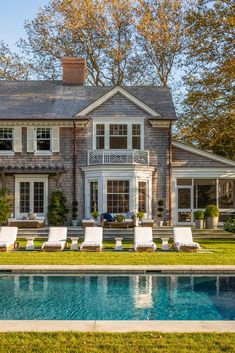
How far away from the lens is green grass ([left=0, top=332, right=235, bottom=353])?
8.30 m

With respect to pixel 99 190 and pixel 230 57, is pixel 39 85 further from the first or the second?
pixel 230 57

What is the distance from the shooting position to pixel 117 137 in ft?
100

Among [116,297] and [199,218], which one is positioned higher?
[199,218]

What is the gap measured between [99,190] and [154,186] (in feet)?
10.5

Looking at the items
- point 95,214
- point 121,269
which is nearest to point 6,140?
point 95,214

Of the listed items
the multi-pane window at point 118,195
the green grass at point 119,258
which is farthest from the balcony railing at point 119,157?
the green grass at point 119,258

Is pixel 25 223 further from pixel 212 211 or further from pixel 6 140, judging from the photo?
pixel 212 211

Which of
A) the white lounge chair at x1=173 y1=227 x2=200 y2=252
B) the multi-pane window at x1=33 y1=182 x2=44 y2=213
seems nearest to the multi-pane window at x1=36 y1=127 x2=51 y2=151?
the multi-pane window at x1=33 y1=182 x2=44 y2=213

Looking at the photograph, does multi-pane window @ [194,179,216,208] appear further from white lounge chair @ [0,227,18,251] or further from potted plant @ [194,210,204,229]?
white lounge chair @ [0,227,18,251]

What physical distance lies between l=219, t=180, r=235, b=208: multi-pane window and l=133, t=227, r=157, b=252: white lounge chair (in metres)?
9.98

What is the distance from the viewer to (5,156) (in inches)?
1208

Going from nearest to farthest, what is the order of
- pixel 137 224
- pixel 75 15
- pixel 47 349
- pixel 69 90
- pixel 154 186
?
pixel 47 349
pixel 137 224
pixel 154 186
pixel 69 90
pixel 75 15

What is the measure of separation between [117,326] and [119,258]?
918 centimetres

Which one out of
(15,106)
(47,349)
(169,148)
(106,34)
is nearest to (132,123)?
(169,148)
